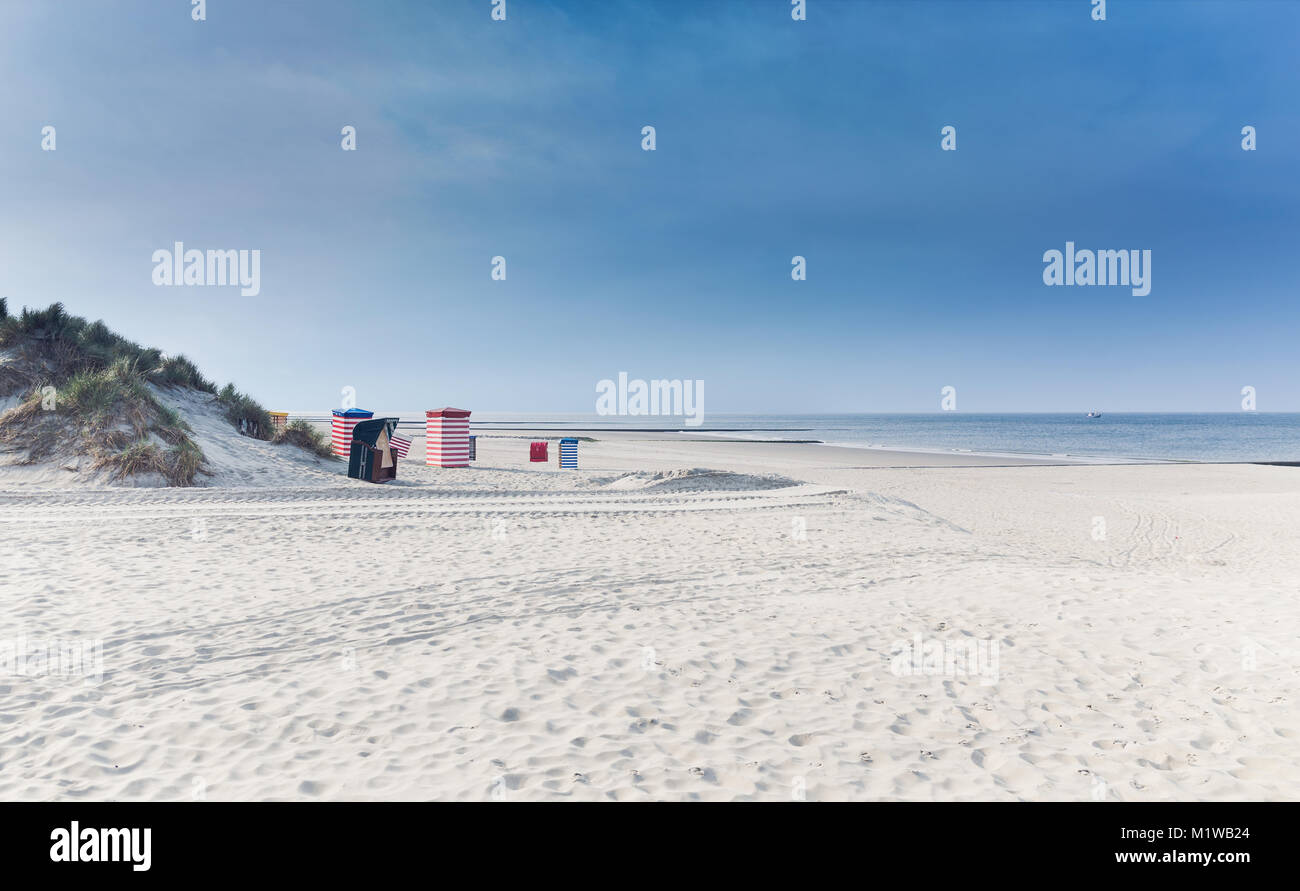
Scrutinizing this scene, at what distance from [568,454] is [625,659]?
21.0 m

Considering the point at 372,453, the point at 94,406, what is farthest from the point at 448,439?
the point at 94,406

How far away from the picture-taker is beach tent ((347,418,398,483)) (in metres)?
18.8

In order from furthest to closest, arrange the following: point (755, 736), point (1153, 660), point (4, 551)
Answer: point (4, 551)
point (1153, 660)
point (755, 736)

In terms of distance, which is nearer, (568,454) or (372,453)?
(372,453)

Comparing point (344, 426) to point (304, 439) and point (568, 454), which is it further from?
point (568, 454)

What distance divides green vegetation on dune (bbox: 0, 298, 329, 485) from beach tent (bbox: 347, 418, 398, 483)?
3.74 metres

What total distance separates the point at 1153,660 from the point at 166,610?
377 inches

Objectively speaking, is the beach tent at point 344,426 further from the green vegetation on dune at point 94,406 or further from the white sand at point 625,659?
the white sand at point 625,659

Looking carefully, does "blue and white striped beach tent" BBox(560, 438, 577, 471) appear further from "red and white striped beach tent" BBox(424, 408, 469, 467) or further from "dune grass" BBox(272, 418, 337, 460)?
"dune grass" BBox(272, 418, 337, 460)

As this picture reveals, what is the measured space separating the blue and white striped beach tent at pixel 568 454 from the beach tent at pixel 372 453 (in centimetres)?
809

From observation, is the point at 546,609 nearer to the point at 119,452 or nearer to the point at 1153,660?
the point at 1153,660

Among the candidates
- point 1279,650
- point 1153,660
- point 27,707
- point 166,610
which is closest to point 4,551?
point 166,610

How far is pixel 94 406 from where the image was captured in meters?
17.8
